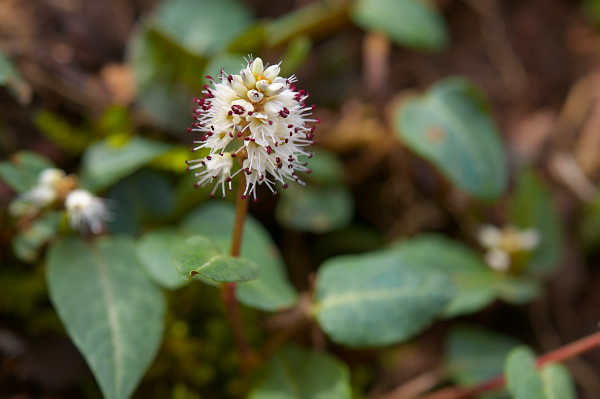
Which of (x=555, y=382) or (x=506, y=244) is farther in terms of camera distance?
(x=506, y=244)

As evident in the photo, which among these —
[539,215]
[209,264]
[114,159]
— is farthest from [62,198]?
[539,215]

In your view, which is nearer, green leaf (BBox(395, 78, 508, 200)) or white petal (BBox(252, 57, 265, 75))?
white petal (BBox(252, 57, 265, 75))

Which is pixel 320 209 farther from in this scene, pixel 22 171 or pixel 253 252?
pixel 22 171

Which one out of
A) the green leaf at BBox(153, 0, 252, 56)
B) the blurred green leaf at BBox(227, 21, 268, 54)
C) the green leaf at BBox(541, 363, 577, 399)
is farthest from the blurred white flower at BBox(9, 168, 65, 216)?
the green leaf at BBox(541, 363, 577, 399)

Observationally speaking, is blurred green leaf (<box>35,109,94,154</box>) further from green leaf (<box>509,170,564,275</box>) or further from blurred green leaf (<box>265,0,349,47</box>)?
green leaf (<box>509,170,564,275</box>)

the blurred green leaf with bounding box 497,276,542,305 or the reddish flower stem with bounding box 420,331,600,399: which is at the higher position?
the blurred green leaf with bounding box 497,276,542,305

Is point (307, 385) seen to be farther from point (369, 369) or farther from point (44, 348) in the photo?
point (44, 348)
